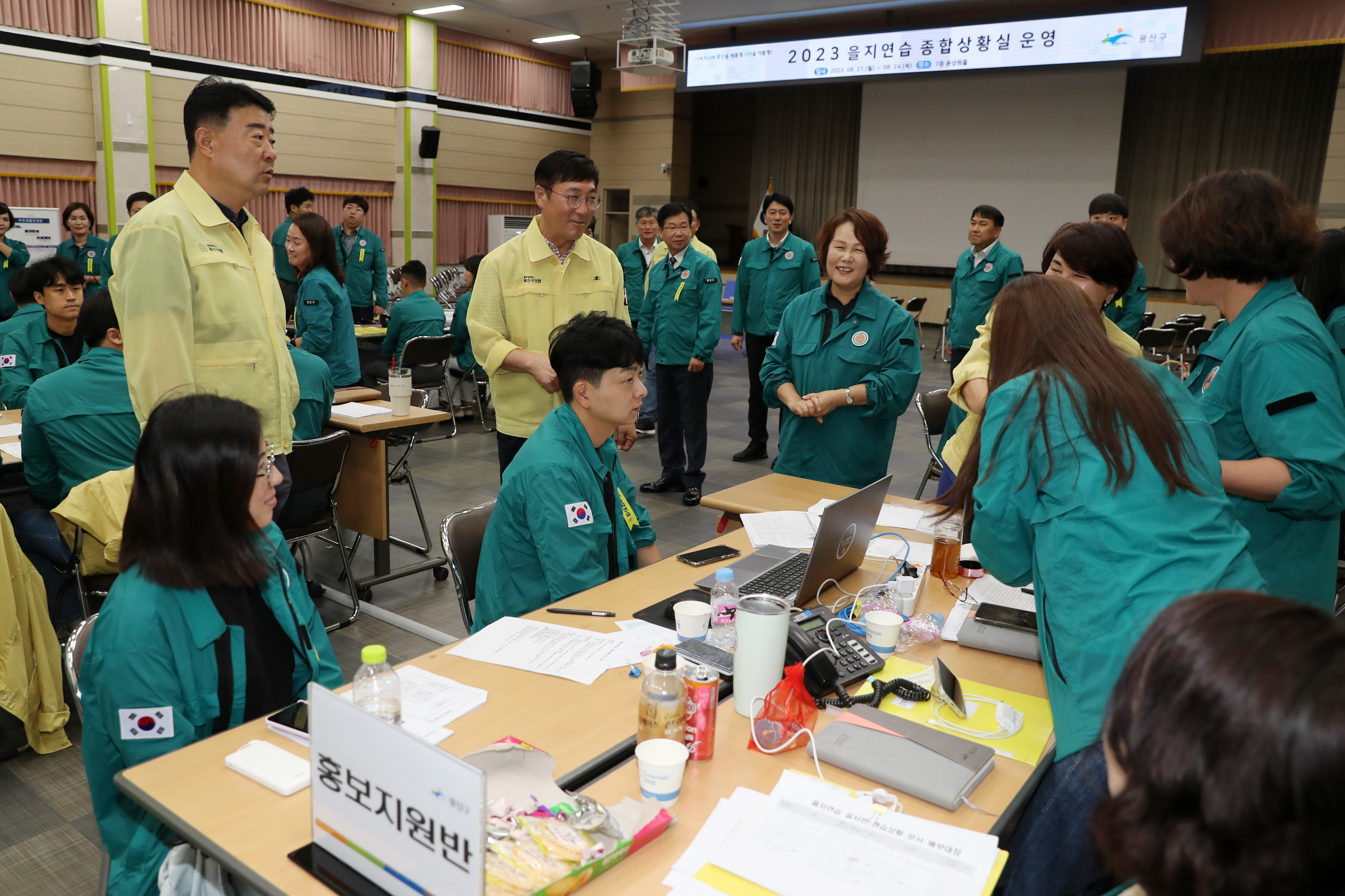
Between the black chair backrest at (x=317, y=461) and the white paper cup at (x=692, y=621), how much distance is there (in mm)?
1837

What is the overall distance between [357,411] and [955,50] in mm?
7934

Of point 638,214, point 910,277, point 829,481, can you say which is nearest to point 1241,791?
point 829,481

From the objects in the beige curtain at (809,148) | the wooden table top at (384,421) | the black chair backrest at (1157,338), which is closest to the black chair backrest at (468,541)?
the wooden table top at (384,421)

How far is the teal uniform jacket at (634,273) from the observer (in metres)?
6.88

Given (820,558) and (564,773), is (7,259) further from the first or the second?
(564,773)

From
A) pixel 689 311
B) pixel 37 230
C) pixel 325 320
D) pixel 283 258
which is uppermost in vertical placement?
pixel 37 230

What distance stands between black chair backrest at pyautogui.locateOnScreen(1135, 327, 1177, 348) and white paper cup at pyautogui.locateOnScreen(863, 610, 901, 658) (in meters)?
7.53

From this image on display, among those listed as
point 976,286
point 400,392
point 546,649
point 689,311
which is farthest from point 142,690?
point 976,286

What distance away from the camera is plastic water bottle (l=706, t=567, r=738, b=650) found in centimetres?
179

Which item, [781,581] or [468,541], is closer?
[781,581]

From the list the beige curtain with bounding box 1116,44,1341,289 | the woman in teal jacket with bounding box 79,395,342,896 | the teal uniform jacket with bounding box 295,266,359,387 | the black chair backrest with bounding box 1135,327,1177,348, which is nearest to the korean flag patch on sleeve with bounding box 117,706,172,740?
the woman in teal jacket with bounding box 79,395,342,896

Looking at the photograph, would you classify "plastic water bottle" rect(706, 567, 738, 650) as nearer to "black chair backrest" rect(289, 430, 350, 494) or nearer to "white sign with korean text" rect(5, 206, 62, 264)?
"black chair backrest" rect(289, 430, 350, 494)

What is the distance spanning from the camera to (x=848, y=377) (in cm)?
323

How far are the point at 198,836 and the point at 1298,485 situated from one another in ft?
6.89
